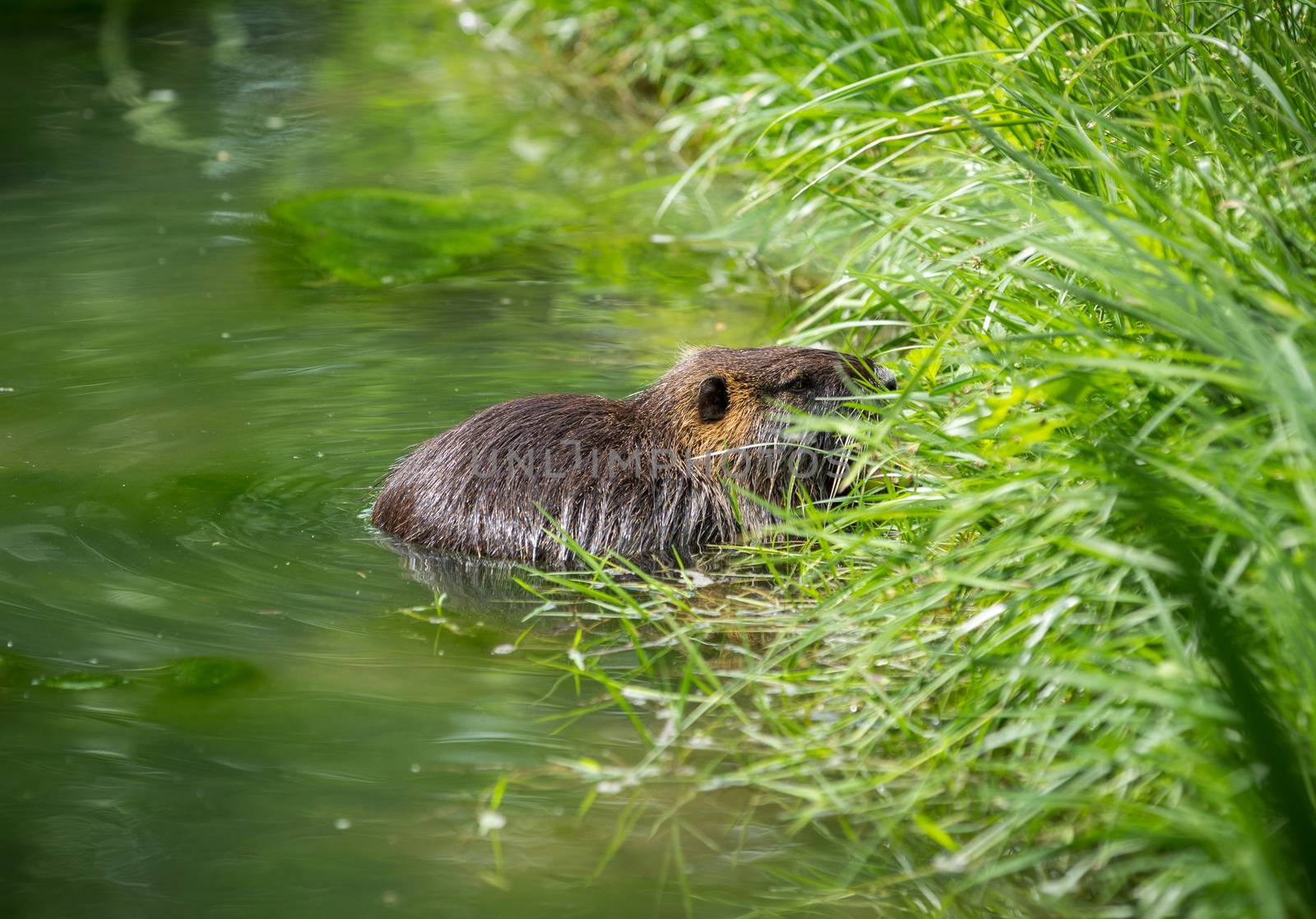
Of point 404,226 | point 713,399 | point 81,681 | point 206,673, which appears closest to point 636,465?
point 713,399

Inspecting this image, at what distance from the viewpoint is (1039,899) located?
237 centimetres

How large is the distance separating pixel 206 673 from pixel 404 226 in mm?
3669

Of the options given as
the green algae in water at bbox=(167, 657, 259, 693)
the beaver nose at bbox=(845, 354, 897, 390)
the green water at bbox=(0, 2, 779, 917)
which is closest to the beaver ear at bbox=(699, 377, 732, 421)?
the beaver nose at bbox=(845, 354, 897, 390)

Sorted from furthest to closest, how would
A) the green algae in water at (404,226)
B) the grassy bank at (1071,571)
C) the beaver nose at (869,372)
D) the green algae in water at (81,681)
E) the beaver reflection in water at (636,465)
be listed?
the green algae in water at (404,226) → the beaver nose at (869,372) → the beaver reflection in water at (636,465) → the green algae in water at (81,681) → the grassy bank at (1071,571)

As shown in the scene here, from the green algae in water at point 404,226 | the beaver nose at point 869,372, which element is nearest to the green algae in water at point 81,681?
the beaver nose at point 869,372

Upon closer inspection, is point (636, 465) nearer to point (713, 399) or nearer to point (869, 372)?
point (713, 399)

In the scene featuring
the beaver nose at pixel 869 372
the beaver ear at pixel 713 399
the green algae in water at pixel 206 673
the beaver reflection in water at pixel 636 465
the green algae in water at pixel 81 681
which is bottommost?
the green algae in water at pixel 81 681

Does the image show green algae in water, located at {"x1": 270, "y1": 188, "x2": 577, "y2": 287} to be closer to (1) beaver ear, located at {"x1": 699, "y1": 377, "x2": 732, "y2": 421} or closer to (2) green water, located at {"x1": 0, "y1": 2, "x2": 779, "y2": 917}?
(2) green water, located at {"x1": 0, "y1": 2, "x2": 779, "y2": 917}

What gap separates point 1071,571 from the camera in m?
2.58

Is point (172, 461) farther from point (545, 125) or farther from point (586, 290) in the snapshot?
point (545, 125)

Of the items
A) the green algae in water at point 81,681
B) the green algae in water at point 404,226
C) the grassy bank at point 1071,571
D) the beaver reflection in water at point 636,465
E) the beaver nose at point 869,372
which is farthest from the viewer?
the green algae in water at point 404,226

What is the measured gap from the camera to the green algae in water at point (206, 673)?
3.12 m

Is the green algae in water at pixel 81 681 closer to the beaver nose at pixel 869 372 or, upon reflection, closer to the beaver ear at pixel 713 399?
the beaver ear at pixel 713 399

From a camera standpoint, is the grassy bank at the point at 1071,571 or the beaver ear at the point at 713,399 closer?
the grassy bank at the point at 1071,571
